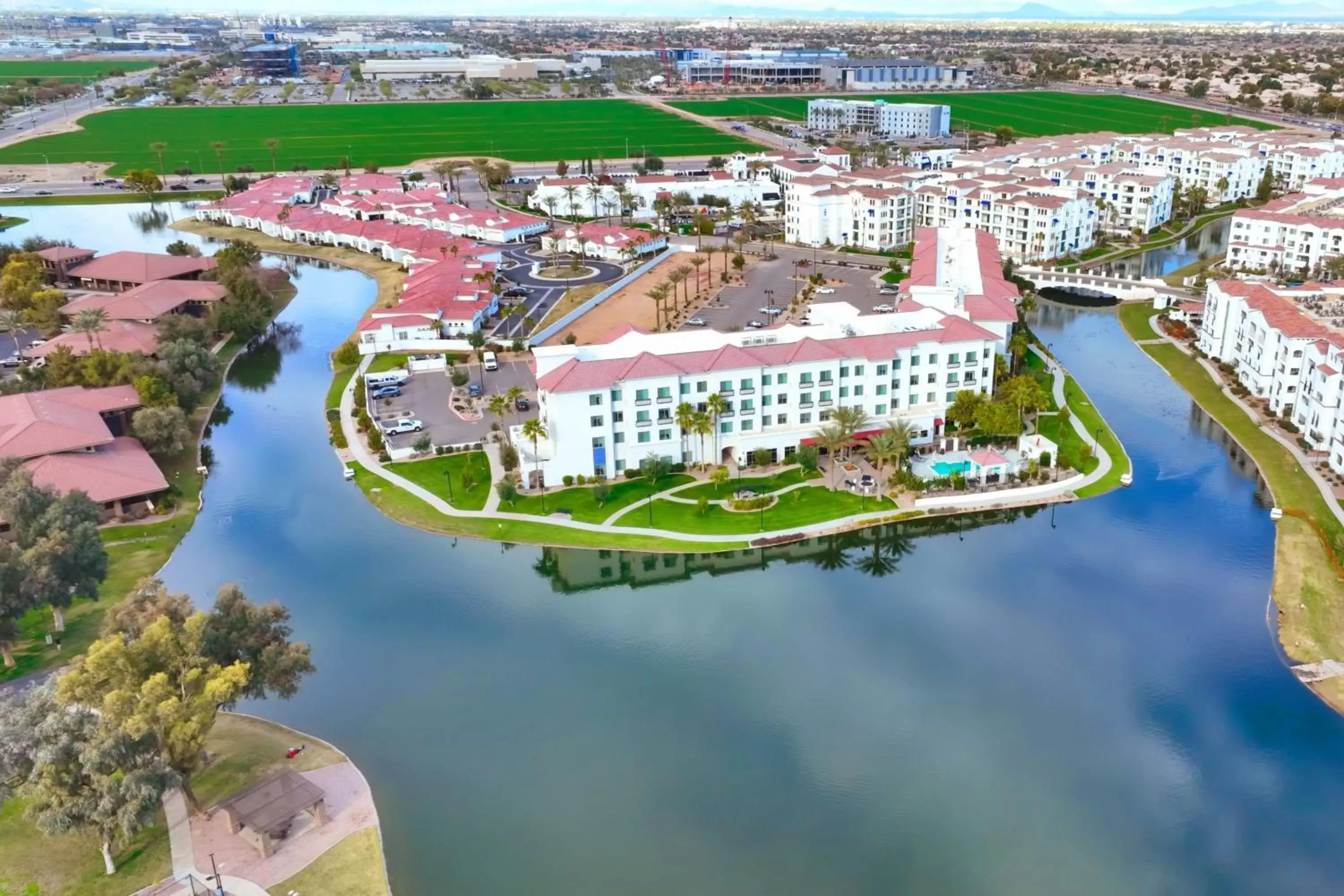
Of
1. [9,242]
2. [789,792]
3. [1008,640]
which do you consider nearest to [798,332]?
[1008,640]

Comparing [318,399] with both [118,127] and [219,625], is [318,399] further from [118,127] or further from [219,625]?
[118,127]

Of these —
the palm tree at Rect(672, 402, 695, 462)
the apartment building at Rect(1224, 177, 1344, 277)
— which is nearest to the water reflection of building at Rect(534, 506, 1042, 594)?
the palm tree at Rect(672, 402, 695, 462)

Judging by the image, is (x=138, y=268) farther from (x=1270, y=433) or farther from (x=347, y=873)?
(x=1270, y=433)

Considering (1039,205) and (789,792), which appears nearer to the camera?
(789,792)

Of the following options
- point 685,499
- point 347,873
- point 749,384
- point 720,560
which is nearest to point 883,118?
point 749,384

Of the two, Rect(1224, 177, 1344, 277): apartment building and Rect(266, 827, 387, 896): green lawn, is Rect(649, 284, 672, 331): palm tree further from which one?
Rect(266, 827, 387, 896): green lawn
